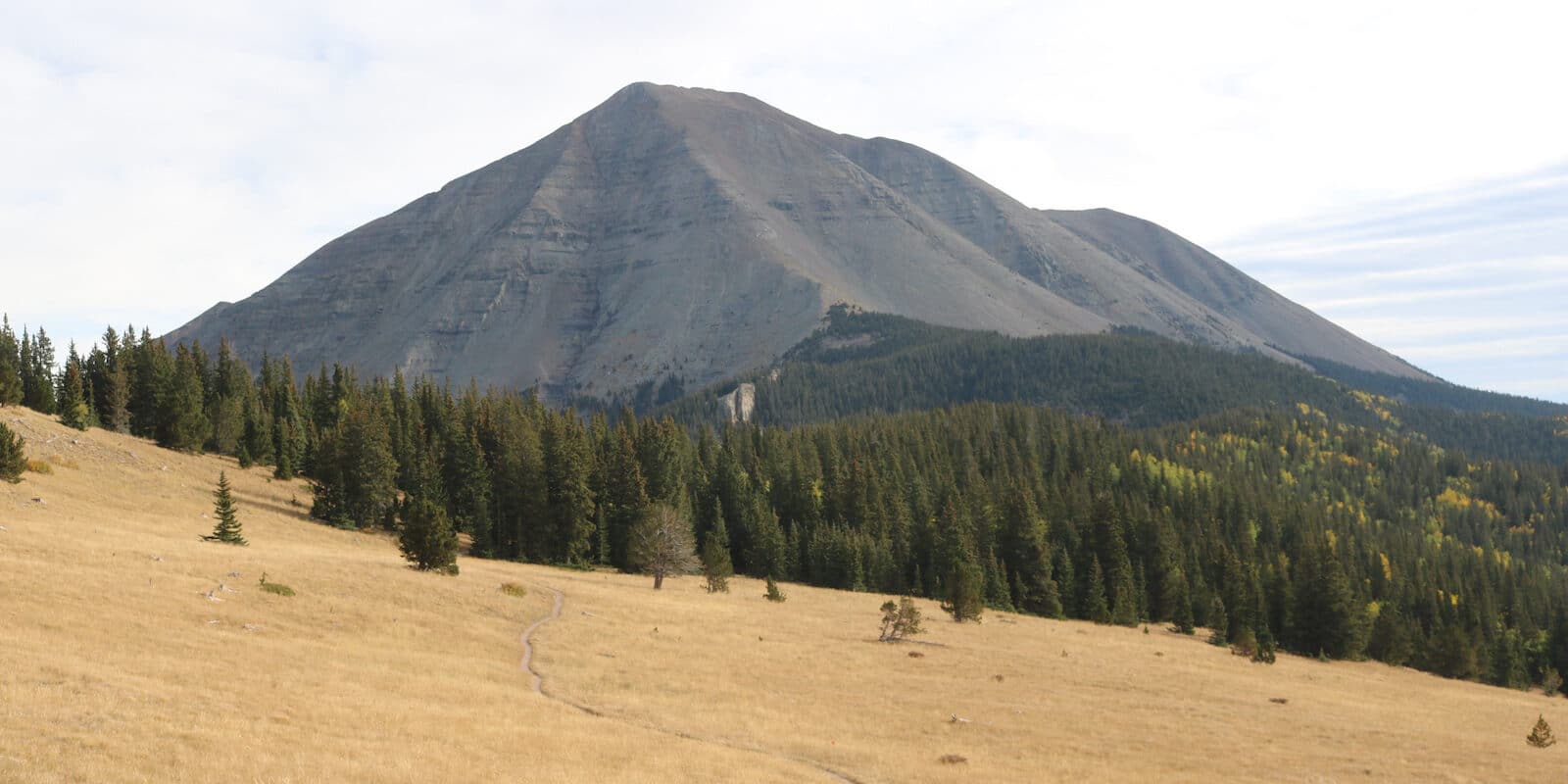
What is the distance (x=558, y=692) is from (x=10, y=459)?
49.8 metres

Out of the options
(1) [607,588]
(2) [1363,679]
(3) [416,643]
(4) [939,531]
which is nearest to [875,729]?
(3) [416,643]

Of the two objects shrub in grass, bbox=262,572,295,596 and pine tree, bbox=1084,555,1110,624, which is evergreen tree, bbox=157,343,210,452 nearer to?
shrub in grass, bbox=262,572,295,596

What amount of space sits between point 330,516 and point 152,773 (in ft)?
252

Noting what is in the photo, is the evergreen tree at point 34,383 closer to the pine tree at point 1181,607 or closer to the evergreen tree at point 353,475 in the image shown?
the evergreen tree at point 353,475

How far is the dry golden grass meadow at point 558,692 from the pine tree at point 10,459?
1.53m

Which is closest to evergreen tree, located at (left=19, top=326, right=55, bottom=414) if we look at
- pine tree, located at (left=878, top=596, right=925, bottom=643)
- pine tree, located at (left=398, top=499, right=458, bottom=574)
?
pine tree, located at (left=398, top=499, right=458, bottom=574)

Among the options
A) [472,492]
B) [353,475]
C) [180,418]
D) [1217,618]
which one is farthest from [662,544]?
[1217,618]

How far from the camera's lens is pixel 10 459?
213ft

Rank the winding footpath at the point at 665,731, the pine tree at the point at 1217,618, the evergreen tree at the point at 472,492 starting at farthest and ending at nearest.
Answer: the pine tree at the point at 1217,618, the evergreen tree at the point at 472,492, the winding footpath at the point at 665,731

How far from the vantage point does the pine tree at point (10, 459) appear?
2542 inches

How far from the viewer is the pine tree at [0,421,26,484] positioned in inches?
2542

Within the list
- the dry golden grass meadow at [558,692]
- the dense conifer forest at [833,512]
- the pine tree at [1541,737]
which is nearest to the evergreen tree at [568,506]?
the dense conifer forest at [833,512]

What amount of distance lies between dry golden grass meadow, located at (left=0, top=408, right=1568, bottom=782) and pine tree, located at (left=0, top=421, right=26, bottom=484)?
1531 millimetres

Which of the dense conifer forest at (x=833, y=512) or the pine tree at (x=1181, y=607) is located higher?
the dense conifer forest at (x=833, y=512)
